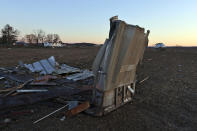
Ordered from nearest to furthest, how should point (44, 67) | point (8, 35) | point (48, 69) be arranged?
point (48, 69) → point (44, 67) → point (8, 35)

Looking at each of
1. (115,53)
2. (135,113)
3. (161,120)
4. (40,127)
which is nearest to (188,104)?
(161,120)

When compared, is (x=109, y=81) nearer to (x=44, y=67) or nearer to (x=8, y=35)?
(x=44, y=67)

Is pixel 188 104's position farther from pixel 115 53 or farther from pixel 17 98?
pixel 17 98

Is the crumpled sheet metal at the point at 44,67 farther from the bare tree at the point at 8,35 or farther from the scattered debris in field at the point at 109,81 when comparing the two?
the bare tree at the point at 8,35

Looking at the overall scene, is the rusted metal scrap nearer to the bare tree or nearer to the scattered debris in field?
the scattered debris in field

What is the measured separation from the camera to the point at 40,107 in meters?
2.93

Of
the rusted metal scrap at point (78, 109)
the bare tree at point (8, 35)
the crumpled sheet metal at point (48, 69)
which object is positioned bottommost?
the rusted metal scrap at point (78, 109)

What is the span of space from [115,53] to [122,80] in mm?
737

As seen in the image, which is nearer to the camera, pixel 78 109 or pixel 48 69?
pixel 78 109

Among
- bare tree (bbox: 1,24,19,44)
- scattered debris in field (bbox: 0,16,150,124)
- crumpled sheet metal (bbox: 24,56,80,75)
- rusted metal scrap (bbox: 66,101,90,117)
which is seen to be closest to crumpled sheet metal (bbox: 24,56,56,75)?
crumpled sheet metal (bbox: 24,56,80,75)

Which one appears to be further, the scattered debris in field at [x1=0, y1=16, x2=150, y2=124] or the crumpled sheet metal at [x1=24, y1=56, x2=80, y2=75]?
the crumpled sheet metal at [x1=24, y1=56, x2=80, y2=75]

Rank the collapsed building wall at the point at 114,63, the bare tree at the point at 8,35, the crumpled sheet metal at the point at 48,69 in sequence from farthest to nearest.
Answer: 1. the bare tree at the point at 8,35
2. the crumpled sheet metal at the point at 48,69
3. the collapsed building wall at the point at 114,63

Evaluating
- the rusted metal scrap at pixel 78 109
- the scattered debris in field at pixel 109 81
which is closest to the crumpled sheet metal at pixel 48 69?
the scattered debris in field at pixel 109 81

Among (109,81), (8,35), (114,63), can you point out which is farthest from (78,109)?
(8,35)
